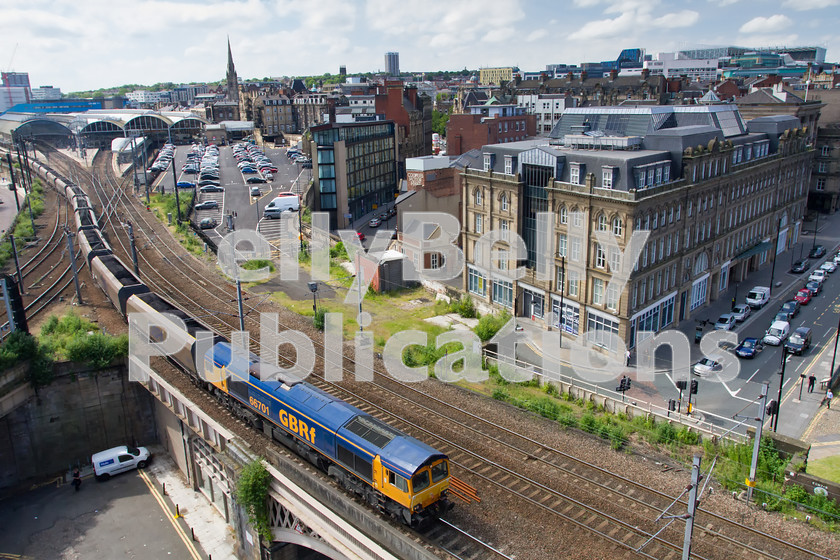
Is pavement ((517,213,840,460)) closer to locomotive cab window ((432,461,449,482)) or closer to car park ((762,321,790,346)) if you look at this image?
car park ((762,321,790,346))

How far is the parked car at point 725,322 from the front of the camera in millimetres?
38375

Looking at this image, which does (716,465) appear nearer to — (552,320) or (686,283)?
(552,320)

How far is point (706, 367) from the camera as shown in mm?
33219

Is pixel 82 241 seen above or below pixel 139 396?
above

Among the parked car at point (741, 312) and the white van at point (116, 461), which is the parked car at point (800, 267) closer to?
the parked car at point (741, 312)

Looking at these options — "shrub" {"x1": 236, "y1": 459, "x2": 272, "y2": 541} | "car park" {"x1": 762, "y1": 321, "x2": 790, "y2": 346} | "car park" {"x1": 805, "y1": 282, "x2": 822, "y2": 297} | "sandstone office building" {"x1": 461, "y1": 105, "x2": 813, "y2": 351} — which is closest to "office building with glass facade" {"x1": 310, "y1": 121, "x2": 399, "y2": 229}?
"sandstone office building" {"x1": 461, "y1": 105, "x2": 813, "y2": 351}

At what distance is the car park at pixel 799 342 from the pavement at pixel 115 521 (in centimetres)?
3341

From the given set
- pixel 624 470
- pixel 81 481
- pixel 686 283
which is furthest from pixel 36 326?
pixel 686 283

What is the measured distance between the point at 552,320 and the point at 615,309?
17.0ft

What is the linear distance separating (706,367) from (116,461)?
33.9m

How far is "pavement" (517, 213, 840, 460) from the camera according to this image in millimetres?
27703

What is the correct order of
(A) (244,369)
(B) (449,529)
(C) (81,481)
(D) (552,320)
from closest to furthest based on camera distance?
(B) (449,529)
(A) (244,369)
(C) (81,481)
(D) (552,320)

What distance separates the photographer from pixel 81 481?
111 feet

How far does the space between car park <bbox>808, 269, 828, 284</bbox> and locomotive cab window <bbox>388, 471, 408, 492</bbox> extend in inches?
1688
